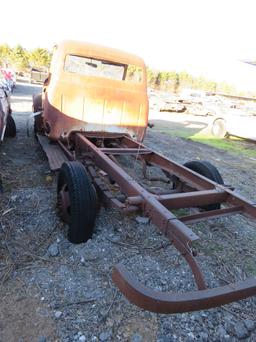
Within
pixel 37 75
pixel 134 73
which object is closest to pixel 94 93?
pixel 134 73

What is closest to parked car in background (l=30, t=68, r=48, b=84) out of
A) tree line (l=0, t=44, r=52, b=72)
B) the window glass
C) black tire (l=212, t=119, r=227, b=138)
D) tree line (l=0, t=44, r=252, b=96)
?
black tire (l=212, t=119, r=227, b=138)

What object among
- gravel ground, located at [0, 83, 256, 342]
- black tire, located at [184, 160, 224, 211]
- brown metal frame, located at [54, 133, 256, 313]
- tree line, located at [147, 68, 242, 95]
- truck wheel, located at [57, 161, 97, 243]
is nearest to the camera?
brown metal frame, located at [54, 133, 256, 313]

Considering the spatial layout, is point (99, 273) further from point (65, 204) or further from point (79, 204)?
point (65, 204)

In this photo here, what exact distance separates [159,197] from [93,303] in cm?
104

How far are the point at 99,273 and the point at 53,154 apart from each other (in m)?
2.52

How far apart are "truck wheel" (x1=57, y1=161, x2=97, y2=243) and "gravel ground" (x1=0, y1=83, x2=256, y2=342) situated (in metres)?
0.15

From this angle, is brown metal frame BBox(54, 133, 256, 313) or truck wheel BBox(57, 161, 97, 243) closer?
brown metal frame BBox(54, 133, 256, 313)

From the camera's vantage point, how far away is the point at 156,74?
3612 cm

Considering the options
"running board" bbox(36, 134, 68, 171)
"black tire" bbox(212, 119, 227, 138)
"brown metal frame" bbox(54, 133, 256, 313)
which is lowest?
"black tire" bbox(212, 119, 227, 138)

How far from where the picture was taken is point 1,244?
3.04 meters

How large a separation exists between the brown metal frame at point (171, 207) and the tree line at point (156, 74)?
33.1 m

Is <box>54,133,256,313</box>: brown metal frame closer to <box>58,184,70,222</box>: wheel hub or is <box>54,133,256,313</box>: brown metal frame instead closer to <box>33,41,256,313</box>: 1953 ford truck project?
<box>33,41,256,313</box>: 1953 ford truck project

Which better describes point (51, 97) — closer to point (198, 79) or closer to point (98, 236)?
point (98, 236)

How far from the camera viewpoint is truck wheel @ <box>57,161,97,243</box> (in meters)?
2.98
